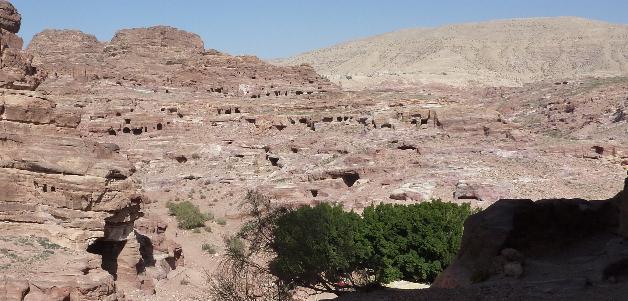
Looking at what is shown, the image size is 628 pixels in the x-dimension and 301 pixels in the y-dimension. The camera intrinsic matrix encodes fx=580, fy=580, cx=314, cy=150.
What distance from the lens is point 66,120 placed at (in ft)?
46.4

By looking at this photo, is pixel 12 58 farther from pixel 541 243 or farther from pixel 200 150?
pixel 200 150

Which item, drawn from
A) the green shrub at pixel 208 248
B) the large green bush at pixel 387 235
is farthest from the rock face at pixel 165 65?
the large green bush at pixel 387 235

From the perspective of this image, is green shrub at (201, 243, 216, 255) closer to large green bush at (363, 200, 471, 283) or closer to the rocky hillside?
large green bush at (363, 200, 471, 283)

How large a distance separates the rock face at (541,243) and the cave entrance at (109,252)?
7955 mm

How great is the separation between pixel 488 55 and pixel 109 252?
115 metres

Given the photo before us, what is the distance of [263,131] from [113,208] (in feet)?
82.9

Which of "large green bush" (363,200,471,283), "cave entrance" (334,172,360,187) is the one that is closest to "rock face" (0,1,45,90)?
"large green bush" (363,200,471,283)

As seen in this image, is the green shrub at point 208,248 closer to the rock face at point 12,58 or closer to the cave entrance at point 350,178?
the rock face at point 12,58

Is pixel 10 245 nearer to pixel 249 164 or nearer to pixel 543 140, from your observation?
pixel 249 164

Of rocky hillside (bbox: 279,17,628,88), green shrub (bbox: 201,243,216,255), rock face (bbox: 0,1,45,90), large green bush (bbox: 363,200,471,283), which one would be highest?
rocky hillside (bbox: 279,17,628,88)

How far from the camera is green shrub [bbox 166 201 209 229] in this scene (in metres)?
24.8

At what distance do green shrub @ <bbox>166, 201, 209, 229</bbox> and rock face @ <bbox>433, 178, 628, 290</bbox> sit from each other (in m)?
15.3

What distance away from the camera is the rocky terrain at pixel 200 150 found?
516 inches

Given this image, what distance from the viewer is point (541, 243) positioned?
11570 millimetres
